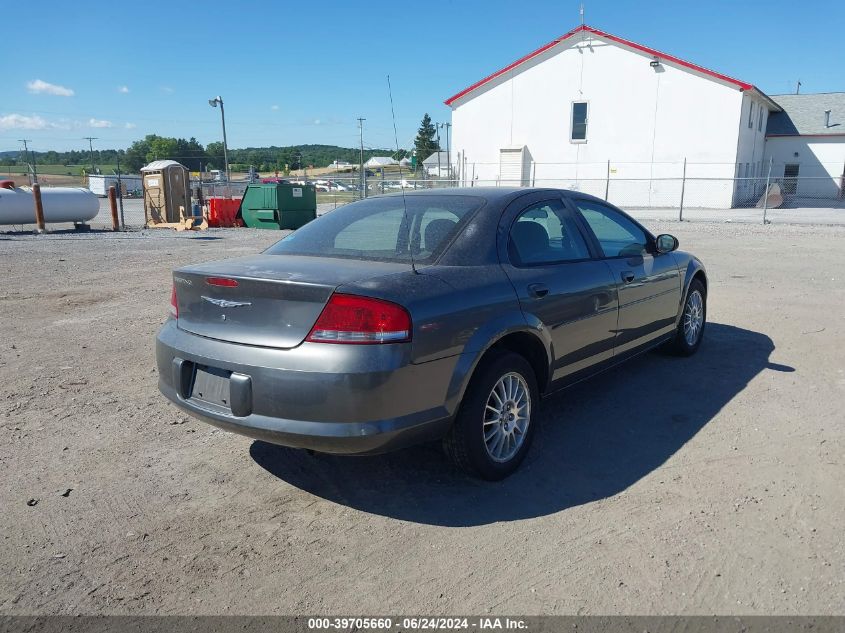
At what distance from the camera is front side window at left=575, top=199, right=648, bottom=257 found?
15.9ft

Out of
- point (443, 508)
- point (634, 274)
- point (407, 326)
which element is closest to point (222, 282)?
point (407, 326)

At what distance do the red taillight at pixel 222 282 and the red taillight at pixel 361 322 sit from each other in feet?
1.96

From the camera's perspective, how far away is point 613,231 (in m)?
5.09

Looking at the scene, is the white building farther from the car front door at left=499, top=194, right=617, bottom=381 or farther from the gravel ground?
the car front door at left=499, top=194, right=617, bottom=381

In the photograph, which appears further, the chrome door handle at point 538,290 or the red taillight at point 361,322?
the chrome door handle at point 538,290

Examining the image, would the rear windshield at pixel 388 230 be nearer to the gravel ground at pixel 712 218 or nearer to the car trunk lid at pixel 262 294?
the car trunk lid at pixel 262 294

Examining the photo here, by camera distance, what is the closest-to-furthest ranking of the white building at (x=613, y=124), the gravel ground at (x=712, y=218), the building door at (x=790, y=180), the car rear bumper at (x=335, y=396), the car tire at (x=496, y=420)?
1. the car rear bumper at (x=335, y=396)
2. the car tire at (x=496, y=420)
3. the gravel ground at (x=712, y=218)
4. the white building at (x=613, y=124)
5. the building door at (x=790, y=180)

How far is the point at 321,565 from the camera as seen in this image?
2.91 metres

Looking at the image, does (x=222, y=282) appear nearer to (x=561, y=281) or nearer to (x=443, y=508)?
(x=443, y=508)

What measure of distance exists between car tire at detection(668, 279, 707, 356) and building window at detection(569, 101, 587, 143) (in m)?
29.7

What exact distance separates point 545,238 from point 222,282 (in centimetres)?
206

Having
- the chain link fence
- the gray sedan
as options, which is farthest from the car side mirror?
the chain link fence

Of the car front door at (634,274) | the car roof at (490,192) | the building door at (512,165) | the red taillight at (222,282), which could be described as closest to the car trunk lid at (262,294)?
the red taillight at (222,282)

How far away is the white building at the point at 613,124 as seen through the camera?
31344 mm
